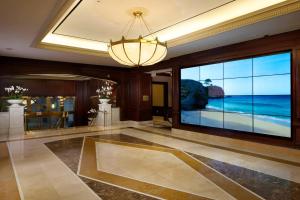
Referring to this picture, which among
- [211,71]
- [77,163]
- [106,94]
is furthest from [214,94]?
[106,94]

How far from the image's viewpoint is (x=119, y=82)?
9.99m

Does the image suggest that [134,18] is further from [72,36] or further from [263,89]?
[263,89]

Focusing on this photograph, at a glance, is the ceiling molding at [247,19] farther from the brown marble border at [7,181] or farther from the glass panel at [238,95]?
the brown marble border at [7,181]

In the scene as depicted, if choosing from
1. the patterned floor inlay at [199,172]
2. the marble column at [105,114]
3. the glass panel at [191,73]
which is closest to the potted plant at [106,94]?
the marble column at [105,114]

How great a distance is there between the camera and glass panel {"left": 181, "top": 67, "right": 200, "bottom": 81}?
7013mm

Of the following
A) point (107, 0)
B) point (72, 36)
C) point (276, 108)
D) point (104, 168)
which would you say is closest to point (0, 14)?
point (107, 0)

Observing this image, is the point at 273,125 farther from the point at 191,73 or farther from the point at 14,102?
the point at 14,102

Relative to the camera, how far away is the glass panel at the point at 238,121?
555cm

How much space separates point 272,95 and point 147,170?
3513 millimetres

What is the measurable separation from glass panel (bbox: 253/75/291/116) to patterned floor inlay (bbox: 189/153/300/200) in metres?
1.94

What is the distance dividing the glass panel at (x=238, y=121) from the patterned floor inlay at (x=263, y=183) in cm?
185

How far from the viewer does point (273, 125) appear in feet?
16.6

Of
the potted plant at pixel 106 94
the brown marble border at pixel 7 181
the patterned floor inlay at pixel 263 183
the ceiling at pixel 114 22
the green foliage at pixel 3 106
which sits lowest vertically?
the patterned floor inlay at pixel 263 183

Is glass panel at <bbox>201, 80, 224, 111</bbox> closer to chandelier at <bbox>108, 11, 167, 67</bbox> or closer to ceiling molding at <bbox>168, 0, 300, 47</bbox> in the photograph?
ceiling molding at <bbox>168, 0, 300, 47</bbox>
